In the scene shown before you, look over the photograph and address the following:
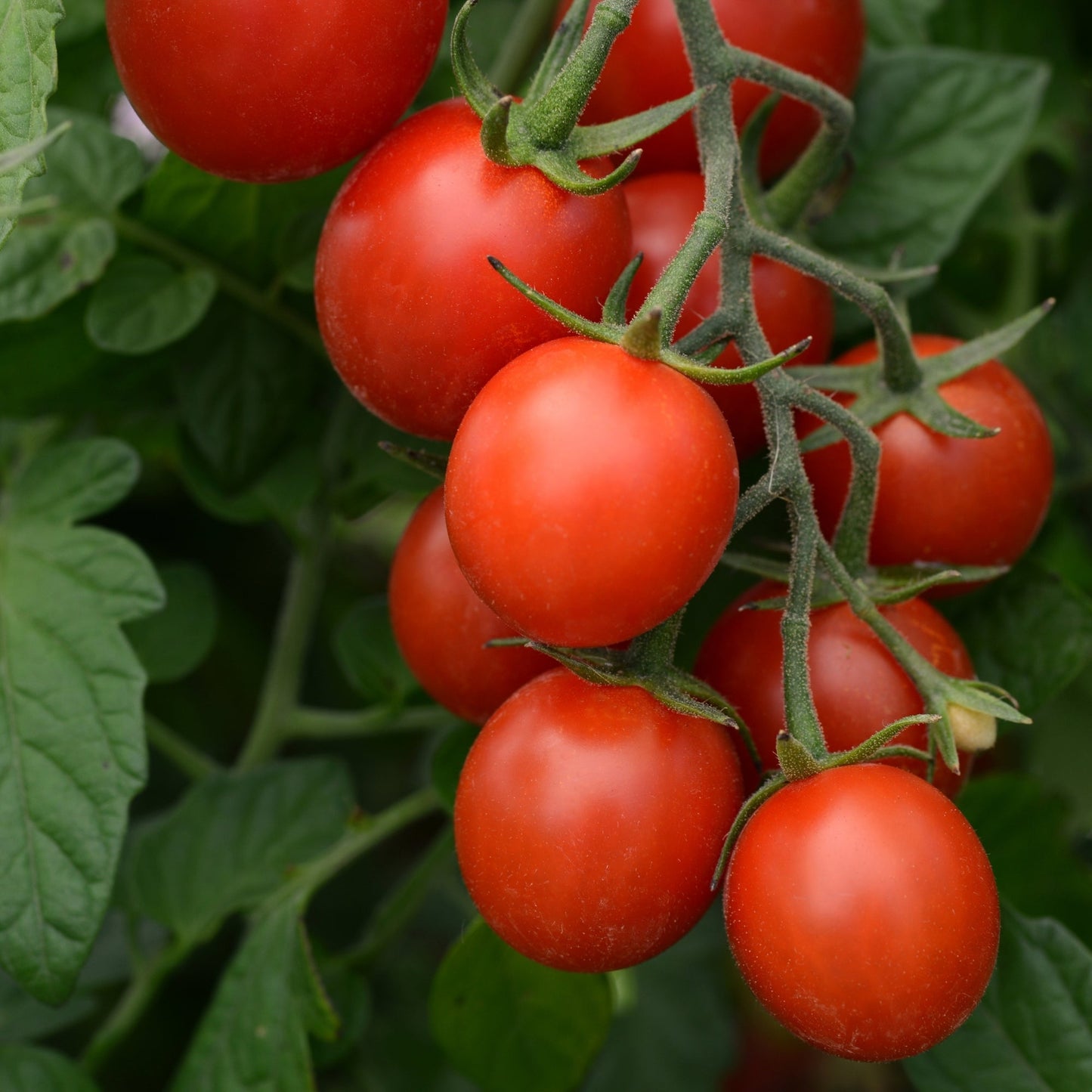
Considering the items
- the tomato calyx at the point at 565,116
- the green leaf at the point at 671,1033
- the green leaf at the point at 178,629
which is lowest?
the green leaf at the point at 671,1033

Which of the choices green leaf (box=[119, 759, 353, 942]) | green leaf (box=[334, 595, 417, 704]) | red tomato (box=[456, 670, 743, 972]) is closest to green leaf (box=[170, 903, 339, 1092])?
green leaf (box=[119, 759, 353, 942])

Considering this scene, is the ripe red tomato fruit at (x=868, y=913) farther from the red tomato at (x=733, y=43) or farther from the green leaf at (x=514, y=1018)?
the red tomato at (x=733, y=43)

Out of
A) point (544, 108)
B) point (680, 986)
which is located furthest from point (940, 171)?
point (680, 986)

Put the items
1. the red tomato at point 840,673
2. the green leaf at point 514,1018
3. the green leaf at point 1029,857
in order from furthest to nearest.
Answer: the green leaf at point 1029,857
the green leaf at point 514,1018
the red tomato at point 840,673

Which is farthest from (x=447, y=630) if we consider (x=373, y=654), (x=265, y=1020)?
(x=265, y=1020)

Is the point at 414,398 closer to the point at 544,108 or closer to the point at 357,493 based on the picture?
the point at 544,108

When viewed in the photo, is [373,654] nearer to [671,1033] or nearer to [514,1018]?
[514,1018]

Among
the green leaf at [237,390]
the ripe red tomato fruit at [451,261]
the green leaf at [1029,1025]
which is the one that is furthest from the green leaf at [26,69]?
the green leaf at [1029,1025]
